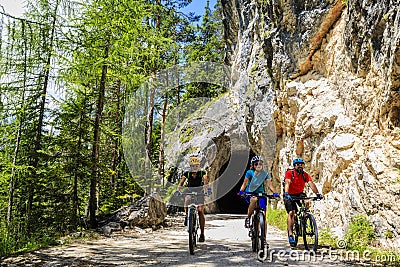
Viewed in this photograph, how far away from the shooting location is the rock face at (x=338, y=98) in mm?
7289

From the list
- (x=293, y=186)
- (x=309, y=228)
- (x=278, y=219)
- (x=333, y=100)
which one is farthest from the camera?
(x=278, y=219)

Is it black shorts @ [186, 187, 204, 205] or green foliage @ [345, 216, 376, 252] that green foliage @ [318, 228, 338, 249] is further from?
black shorts @ [186, 187, 204, 205]

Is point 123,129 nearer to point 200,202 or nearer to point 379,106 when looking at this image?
point 200,202

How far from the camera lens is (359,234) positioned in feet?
22.7

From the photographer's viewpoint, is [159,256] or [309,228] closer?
[159,256]

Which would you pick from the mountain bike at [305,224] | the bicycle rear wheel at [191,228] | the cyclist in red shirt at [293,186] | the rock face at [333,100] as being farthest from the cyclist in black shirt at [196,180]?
the rock face at [333,100]

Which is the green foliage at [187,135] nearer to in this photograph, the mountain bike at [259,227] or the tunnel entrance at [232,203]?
the tunnel entrance at [232,203]

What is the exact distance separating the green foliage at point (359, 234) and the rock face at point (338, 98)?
0.19 metres

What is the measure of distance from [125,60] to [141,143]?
7.67m

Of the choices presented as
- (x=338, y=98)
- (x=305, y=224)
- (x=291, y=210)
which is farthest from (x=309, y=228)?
(x=338, y=98)

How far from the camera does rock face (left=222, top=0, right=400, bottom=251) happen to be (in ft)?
23.9

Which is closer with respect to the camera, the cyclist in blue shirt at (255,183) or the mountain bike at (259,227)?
the mountain bike at (259,227)

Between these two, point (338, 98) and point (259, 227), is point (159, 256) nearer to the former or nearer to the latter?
point (259, 227)

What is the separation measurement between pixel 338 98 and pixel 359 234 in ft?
16.4
